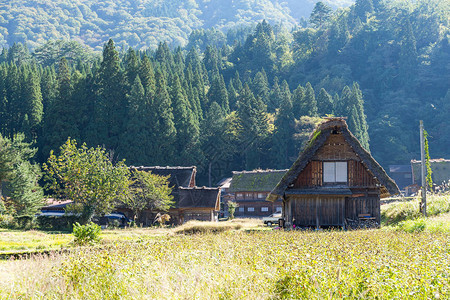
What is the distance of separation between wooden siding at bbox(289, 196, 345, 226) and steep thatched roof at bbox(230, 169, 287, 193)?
3700cm

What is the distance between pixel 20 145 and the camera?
59.4 metres

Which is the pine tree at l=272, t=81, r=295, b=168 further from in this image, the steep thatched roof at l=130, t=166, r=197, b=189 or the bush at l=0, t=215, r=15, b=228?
the bush at l=0, t=215, r=15, b=228

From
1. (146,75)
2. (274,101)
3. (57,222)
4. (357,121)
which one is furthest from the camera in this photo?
(274,101)

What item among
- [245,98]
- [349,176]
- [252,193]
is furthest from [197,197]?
[245,98]

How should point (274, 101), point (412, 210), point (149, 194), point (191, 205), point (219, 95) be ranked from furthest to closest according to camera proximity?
point (274, 101)
point (219, 95)
point (191, 205)
point (149, 194)
point (412, 210)

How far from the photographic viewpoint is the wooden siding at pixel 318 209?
28.8m

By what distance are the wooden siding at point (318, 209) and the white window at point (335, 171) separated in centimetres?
95

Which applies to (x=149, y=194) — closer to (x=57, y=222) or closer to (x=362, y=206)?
(x=57, y=222)

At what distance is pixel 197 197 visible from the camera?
52375 mm

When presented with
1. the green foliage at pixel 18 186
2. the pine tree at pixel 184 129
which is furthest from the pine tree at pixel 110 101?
the green foliage at pixel 18 186

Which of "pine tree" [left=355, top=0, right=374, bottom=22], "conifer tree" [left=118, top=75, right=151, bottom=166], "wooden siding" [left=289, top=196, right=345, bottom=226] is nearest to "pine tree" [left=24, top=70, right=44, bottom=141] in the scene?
"conifer tree" [left=118, top=75, right=151, bottom=166]

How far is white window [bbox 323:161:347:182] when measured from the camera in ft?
94.6

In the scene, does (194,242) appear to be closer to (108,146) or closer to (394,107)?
(108,146)

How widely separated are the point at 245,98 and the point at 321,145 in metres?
61.1
